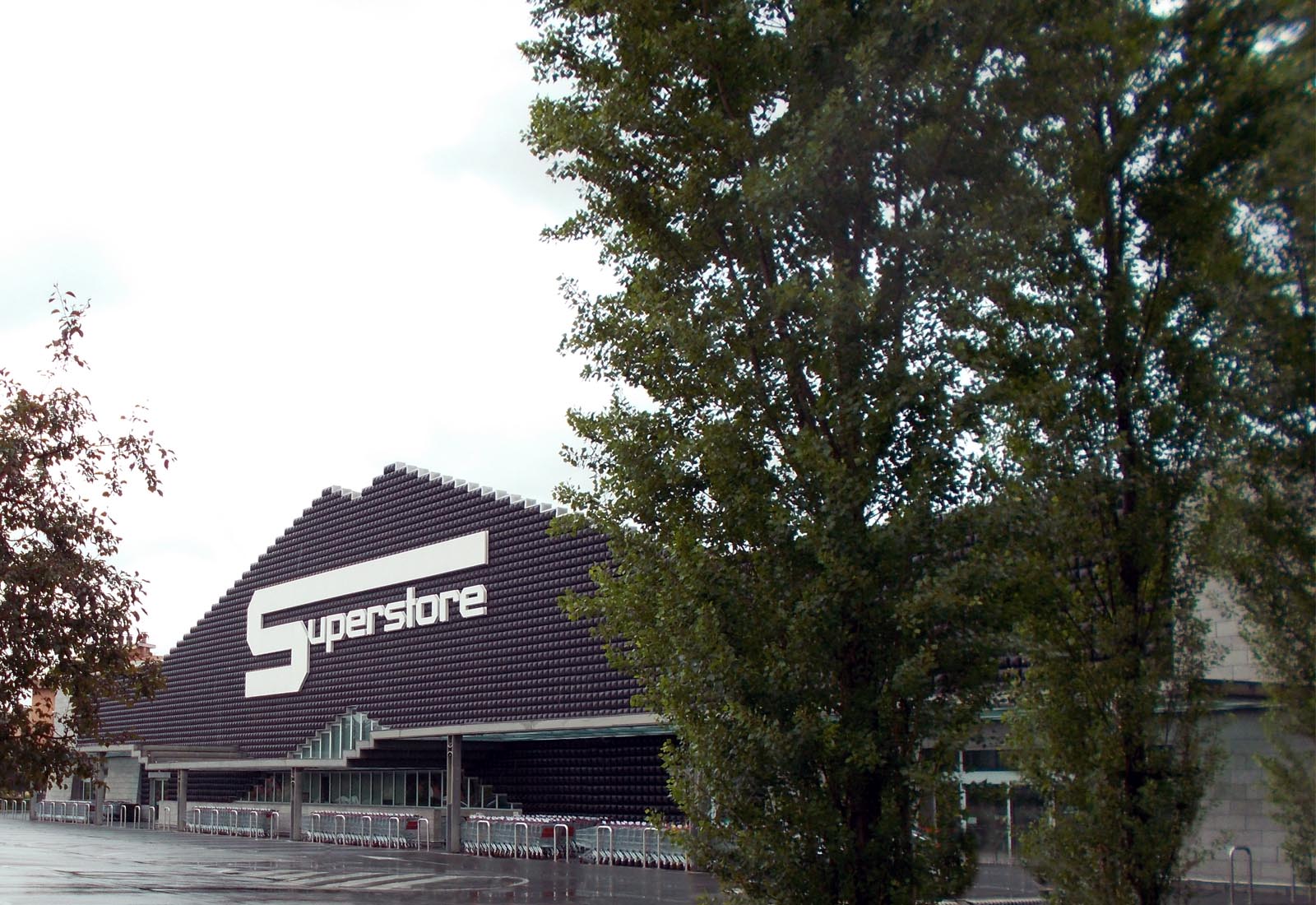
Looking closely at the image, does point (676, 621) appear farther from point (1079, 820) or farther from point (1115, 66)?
point (1115, 66)

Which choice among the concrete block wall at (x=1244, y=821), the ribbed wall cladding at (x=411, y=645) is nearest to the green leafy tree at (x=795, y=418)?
the concrete block wall at (x=1244, y=821)

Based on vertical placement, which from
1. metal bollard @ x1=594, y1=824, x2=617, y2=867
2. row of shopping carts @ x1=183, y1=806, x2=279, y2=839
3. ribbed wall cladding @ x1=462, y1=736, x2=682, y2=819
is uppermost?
ribbed wall cladding @ x1=462, y1=736, x2=682, y2=819

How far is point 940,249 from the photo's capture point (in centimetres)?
935

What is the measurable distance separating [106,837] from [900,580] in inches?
1471

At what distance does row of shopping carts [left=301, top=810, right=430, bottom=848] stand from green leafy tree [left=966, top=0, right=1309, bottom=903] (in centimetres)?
2814

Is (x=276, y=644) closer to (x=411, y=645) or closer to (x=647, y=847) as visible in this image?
(x=411, y=645)

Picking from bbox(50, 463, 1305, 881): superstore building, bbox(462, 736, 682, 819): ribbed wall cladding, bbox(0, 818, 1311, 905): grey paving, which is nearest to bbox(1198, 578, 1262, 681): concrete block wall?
bbox(0, 818, 1311, 905): grey paving

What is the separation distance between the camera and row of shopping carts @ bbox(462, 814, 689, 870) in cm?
2750

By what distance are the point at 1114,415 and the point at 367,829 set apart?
3157 centimetres

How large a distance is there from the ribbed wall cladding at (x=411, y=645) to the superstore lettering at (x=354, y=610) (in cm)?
24

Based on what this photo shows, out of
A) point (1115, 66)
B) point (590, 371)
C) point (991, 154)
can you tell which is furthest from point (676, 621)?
point (1115, 66)

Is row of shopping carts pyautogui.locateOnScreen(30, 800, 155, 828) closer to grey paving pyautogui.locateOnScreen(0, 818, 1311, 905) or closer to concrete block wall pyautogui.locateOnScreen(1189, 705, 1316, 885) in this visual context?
grey paving pyautogui.locateOnScreen(0, 818, 1311, 905)

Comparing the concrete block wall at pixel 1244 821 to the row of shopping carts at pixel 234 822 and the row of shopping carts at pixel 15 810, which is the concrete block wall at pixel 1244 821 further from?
the row of shopping carts at pixel 15 810

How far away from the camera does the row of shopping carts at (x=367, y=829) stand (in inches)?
1379
